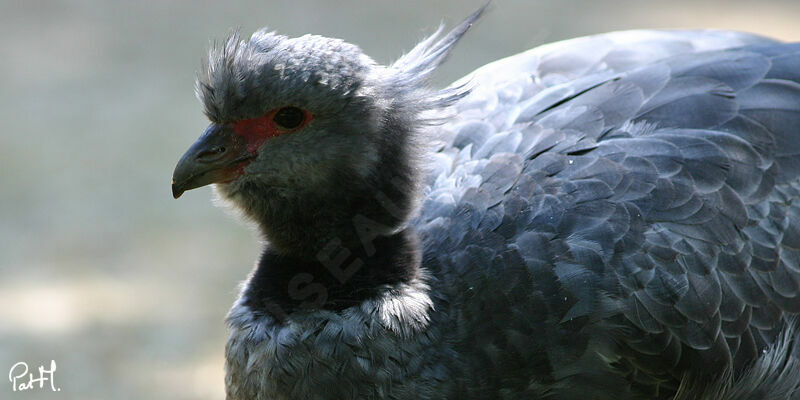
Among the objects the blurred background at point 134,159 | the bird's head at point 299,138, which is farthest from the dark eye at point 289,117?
the blurred background at point 134,159

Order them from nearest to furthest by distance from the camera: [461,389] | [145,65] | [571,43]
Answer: [461,389], [571,43], [145,65]

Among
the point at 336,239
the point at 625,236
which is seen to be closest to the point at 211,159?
the point at 336,239

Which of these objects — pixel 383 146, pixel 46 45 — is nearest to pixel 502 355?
pixel 383 146

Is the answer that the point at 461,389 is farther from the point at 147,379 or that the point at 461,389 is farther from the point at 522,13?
the point at 522,13

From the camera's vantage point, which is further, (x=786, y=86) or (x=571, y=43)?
(x=571, y=43)
